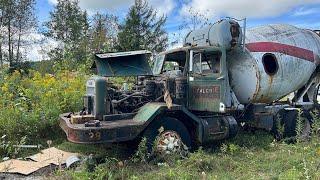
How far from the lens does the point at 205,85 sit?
828 cm

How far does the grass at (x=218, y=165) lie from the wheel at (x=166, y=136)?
10.3 inches

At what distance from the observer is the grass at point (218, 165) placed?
6.29m

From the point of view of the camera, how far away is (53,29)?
37750mm

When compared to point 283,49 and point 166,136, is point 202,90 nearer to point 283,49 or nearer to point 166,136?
point 166,136

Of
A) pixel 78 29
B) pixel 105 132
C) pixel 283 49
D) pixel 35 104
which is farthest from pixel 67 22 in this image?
pixel 105 132

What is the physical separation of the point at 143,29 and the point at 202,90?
28.9 meters

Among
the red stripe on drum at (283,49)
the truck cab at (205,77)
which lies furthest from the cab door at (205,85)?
the red stripe on drum at (283,49)

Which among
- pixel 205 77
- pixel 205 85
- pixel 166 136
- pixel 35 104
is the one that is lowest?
A: pixel 166 136

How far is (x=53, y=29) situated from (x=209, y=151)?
32227 mm

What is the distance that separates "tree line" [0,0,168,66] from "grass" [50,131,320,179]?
20.9m

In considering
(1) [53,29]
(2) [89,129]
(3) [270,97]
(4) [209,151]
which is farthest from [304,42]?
(1) [53,29]

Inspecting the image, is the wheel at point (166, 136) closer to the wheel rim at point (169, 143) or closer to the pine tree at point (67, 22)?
the wheel rim at point (169, 143)

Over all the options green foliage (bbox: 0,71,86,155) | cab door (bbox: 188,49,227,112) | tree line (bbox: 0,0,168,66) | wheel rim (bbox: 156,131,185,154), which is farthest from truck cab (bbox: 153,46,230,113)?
tree line (bbox: 0,0,168,66)

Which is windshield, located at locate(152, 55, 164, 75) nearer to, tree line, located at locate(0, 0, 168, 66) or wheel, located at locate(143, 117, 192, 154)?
wheel, located at locate(143, 117, 192, 154)
